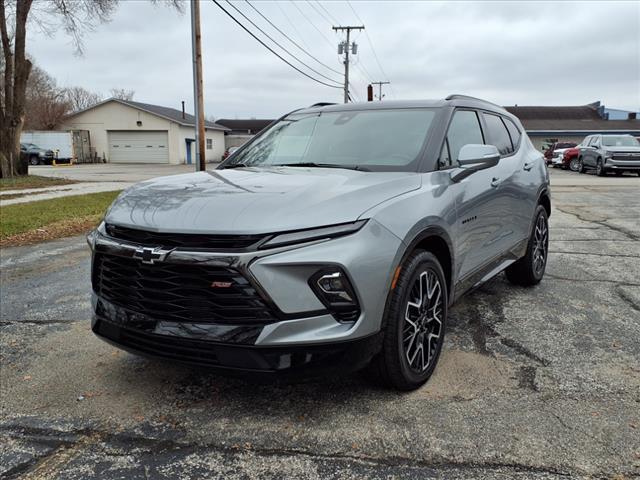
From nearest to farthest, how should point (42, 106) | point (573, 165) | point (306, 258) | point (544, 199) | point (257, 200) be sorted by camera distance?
point (306, 258), point (257, 200), point (544, 199), point (573, 165), point (42, 106)

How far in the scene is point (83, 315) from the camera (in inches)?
187

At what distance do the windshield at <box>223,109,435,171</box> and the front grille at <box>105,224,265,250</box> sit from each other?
1.29 metres

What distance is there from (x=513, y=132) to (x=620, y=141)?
2214cm

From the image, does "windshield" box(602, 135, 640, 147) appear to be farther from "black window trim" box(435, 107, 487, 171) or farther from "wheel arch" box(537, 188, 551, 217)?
"black window trim" box(435, 107, 487, 171)

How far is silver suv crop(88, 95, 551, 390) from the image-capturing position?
2.55 m

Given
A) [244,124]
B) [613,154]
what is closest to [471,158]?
[613,154]

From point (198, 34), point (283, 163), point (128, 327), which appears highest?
point (198, 34)

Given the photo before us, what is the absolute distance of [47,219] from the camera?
10281 mm

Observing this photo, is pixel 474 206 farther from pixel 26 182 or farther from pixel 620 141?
pixel 620 141

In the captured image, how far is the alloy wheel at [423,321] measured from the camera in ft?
10.1

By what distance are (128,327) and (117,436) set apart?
0.55 meters

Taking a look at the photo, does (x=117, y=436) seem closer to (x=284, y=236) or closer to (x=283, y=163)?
(x=284, y=236)

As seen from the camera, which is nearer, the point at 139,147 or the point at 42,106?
the point at 139,147

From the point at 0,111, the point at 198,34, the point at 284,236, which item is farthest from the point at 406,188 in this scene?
the point at 0,111
